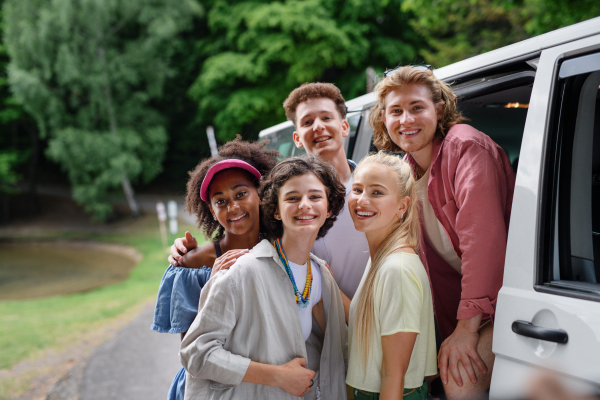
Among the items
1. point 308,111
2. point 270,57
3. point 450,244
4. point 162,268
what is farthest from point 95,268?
point 450,244

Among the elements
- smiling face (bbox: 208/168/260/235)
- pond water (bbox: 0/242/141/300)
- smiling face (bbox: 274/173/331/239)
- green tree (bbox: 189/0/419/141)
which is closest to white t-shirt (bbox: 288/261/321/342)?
smiling face (bbox: 274/173/331/239)

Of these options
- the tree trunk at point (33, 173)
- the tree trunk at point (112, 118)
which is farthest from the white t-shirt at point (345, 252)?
the tree trunk at point (33, 173)

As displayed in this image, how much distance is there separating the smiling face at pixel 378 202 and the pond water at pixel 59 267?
11605mm

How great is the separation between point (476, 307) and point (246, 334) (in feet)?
2.93

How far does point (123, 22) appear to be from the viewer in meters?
21.7

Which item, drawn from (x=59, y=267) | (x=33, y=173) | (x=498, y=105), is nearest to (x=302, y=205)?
(x=498, y=105)

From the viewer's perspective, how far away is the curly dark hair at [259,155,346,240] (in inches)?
78.4

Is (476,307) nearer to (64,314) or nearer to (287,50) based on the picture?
(64,314)

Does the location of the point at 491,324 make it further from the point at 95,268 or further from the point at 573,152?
the point at 95,268

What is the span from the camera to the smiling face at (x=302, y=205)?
1.93 m

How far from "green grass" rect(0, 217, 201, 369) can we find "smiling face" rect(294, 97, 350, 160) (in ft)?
17.9

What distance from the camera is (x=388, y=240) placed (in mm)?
1931

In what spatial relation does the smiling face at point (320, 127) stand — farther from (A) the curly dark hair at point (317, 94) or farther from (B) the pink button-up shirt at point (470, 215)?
(B) the pink button-up shirt at point (470, 215)

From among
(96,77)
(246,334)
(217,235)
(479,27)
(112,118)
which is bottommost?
(246,334)
